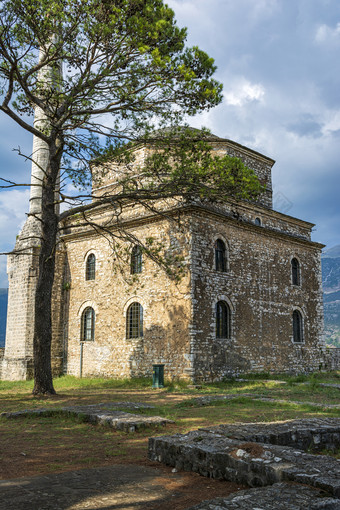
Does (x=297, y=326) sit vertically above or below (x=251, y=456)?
above

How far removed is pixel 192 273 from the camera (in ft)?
49.3

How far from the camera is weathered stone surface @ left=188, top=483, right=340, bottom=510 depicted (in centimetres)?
284

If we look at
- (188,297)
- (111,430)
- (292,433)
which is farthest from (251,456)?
(188,297)

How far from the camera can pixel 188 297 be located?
1487 cm

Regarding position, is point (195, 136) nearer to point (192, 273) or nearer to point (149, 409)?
point (192, 273)

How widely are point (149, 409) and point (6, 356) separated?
12.3 metres

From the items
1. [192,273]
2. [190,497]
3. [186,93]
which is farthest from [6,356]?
[190,497]

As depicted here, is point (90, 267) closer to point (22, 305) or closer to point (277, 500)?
point (22, 305)

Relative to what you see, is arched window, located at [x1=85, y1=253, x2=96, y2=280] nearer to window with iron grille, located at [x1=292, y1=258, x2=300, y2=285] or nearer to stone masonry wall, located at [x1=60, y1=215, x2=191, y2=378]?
stone masonry wall, located at [x1=60, y1=215, x2=191, y2=378]

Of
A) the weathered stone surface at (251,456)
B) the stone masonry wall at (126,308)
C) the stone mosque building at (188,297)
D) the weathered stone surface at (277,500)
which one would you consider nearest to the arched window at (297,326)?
the stone mosque building at (188,297)

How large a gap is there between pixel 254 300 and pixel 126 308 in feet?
16.9

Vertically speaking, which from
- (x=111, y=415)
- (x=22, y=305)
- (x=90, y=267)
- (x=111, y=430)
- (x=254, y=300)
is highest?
(x=90, y=267)

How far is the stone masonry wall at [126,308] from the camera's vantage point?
1509 centimetres

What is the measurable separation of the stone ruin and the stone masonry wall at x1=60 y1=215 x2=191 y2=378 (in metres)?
9.37
